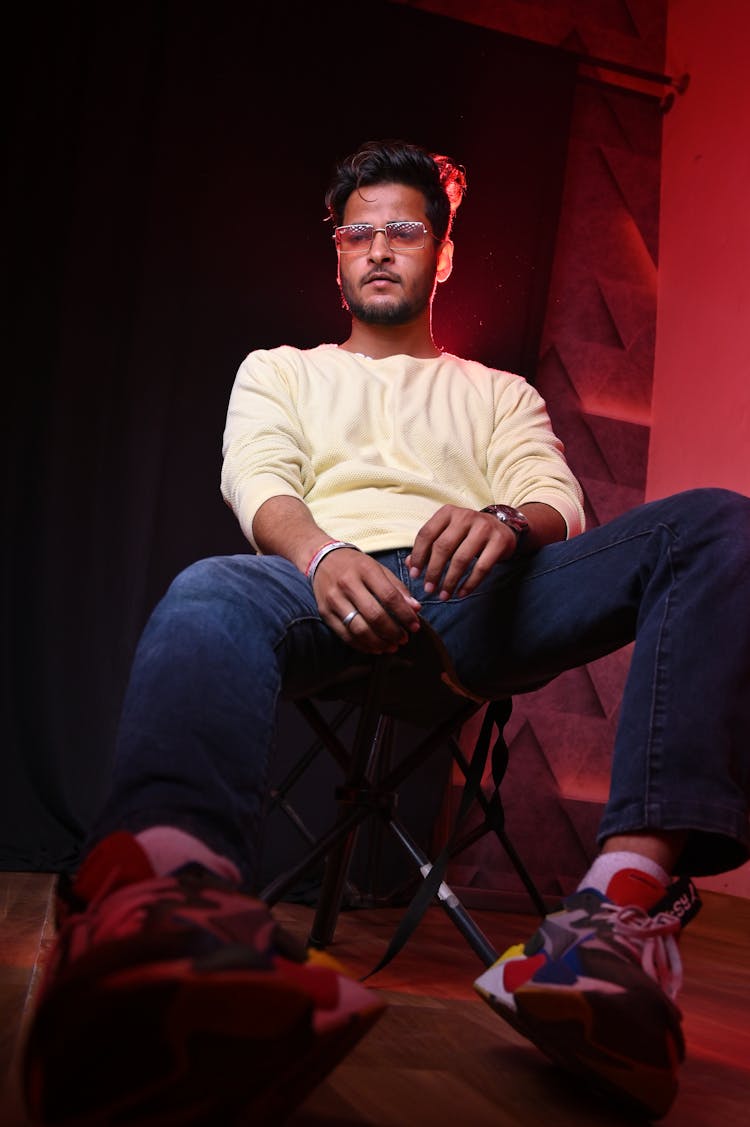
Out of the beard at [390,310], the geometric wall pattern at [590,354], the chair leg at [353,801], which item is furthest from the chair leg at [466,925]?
the geometric wall pattern at [590,354]

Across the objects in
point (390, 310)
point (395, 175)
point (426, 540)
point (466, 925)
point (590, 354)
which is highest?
point (395, 175)

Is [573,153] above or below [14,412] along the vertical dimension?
above

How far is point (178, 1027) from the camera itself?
539 millimetres

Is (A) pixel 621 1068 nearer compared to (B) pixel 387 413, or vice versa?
(A) pixel 621 1068

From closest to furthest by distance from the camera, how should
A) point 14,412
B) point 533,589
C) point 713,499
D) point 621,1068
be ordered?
point 621,1068
point 713,499
point 533,589
point 14,412

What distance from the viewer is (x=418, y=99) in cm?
304

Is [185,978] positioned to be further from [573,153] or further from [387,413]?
[573,153]

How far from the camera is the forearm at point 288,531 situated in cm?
118

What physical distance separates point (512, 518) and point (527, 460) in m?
0.31

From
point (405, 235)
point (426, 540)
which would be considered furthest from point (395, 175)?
point (426, 540)

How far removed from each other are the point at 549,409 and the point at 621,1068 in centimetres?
264

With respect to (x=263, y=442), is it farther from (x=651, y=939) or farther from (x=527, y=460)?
(x=651, y=939)

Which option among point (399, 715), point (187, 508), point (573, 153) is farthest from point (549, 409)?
point (399, 715)

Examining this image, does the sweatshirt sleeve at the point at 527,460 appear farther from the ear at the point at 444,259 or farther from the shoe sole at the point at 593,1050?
the shoe sole at the point at 593,1050
